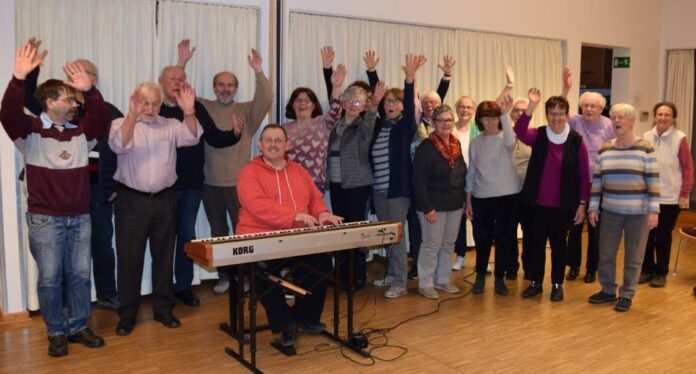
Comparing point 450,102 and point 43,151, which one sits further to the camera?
point 450,102

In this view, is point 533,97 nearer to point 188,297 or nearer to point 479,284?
point 479,284

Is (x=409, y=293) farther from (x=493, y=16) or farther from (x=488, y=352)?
(x=493, y=16)

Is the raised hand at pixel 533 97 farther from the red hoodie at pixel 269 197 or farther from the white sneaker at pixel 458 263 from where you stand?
the red hoodie at pixel 269 197

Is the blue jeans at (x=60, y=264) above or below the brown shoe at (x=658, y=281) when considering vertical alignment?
above

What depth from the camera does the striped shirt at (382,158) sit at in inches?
183

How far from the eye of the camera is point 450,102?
634 centimetres

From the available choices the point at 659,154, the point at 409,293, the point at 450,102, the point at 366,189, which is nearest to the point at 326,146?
the point at 366,189

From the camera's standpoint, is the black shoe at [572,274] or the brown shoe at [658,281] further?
the black shoe at [572,274]

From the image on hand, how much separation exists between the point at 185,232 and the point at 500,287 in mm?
2430

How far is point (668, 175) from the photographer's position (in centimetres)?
513

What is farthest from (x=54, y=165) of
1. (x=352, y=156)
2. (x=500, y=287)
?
(x=500, y=287)

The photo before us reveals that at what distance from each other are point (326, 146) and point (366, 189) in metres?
0.44

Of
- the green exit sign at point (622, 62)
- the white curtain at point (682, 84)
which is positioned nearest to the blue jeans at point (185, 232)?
the green exit sign at point (622, 62)

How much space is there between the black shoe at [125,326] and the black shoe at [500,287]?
2691 millimetres
